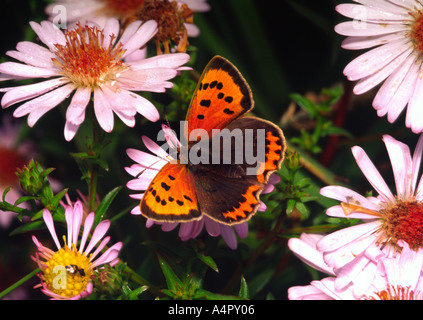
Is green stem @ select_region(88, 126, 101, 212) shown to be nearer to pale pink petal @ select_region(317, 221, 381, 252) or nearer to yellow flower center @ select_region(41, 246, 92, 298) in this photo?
yellow flower center @ select_region(41, 246, 92, 298)

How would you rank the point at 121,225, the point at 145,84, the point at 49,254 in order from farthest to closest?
the point at 121,225 < the point at 145,84 < the point at 49,254

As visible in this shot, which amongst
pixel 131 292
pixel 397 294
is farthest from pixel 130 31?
pixel 397 294

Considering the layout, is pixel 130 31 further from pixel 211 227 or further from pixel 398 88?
pixel 398 88

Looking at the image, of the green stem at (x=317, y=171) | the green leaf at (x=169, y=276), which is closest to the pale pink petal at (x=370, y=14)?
the green stem at (x=317, y=171)

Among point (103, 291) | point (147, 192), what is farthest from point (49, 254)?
point (147, 192)

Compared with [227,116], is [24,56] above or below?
above

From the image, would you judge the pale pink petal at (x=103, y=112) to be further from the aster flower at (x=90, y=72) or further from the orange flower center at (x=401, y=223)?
the orange flower center at (x=401, y=223)

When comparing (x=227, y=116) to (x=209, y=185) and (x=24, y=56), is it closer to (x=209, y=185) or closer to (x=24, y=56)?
(x=209, y=185)
